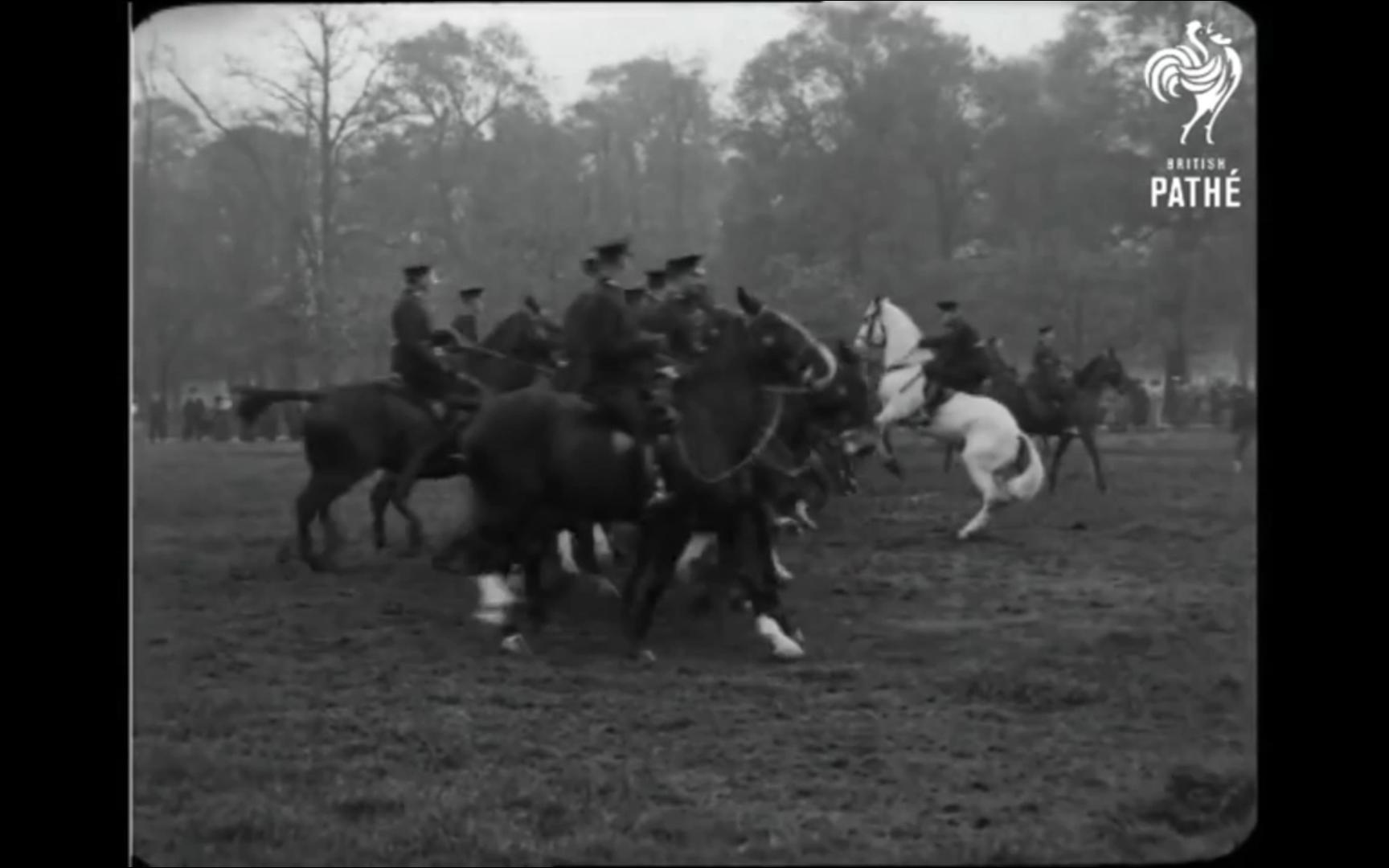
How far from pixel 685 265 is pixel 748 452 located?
0.73m

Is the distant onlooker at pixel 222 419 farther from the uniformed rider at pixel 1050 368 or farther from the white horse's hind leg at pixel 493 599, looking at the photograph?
the uniformed rider at pixel 1050 368

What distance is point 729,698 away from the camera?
5.70 m

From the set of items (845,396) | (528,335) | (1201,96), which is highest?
(1201,96)

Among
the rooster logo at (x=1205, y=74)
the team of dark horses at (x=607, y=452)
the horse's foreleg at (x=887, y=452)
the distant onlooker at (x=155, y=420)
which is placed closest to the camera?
the distant onlooker at (x=155, y=420)

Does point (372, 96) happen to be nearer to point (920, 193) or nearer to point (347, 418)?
point (347, 418)

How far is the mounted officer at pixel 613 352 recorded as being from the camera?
5.86 metres

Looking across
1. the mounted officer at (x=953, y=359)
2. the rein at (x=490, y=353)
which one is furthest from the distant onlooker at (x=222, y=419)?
the mounted officer at (x=953, y=359)

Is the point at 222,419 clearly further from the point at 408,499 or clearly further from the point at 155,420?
the point at 408,499

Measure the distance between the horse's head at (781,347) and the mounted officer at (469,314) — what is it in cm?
96

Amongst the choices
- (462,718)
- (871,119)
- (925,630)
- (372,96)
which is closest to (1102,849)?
(925,630)

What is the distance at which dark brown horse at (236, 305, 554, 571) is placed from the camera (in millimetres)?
5859

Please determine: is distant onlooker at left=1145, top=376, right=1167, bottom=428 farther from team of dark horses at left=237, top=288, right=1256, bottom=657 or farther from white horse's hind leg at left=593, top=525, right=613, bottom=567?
white horse's hind leg at left=593, top=525, right=613, bottom=567

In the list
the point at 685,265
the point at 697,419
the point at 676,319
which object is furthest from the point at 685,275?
the point at 697,419

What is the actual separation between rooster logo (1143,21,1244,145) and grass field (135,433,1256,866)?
1.20 metres
